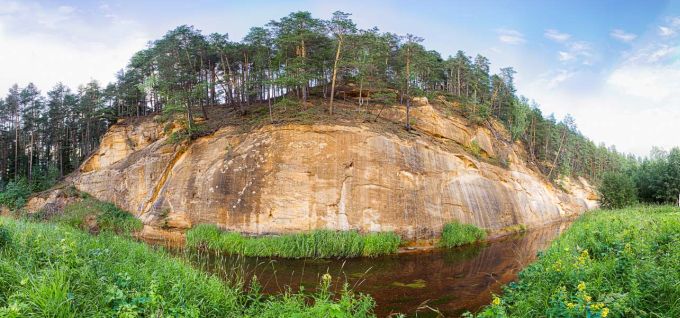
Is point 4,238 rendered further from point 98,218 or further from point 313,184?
point 98,218

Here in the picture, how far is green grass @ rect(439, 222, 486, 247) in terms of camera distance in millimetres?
21672

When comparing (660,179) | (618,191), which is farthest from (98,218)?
(660,179)

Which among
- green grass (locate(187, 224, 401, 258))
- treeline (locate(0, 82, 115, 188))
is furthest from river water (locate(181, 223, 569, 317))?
treeline (locate(0, 82, 115, 188))

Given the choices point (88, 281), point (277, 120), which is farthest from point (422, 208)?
point (88, 281)

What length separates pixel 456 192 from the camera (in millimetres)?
25484

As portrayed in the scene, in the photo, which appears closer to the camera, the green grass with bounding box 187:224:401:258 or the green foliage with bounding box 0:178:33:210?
the green grass with bounding box 187:224:401:258

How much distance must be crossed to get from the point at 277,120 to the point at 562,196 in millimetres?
37873

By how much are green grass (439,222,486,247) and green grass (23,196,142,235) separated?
831 inches

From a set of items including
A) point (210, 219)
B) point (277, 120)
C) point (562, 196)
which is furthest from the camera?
point (562, 196)

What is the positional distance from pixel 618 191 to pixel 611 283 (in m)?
30.7

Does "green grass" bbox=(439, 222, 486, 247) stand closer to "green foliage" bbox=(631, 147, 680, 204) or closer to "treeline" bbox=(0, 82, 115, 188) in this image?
"green foliage" bbox=(631, 147, 680, 204)

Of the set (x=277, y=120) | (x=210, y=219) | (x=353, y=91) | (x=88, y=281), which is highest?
(x=353, y=91)

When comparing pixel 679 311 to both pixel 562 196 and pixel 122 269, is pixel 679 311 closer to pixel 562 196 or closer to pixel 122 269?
pixel 122 269

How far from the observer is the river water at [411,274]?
11160 millimetres
